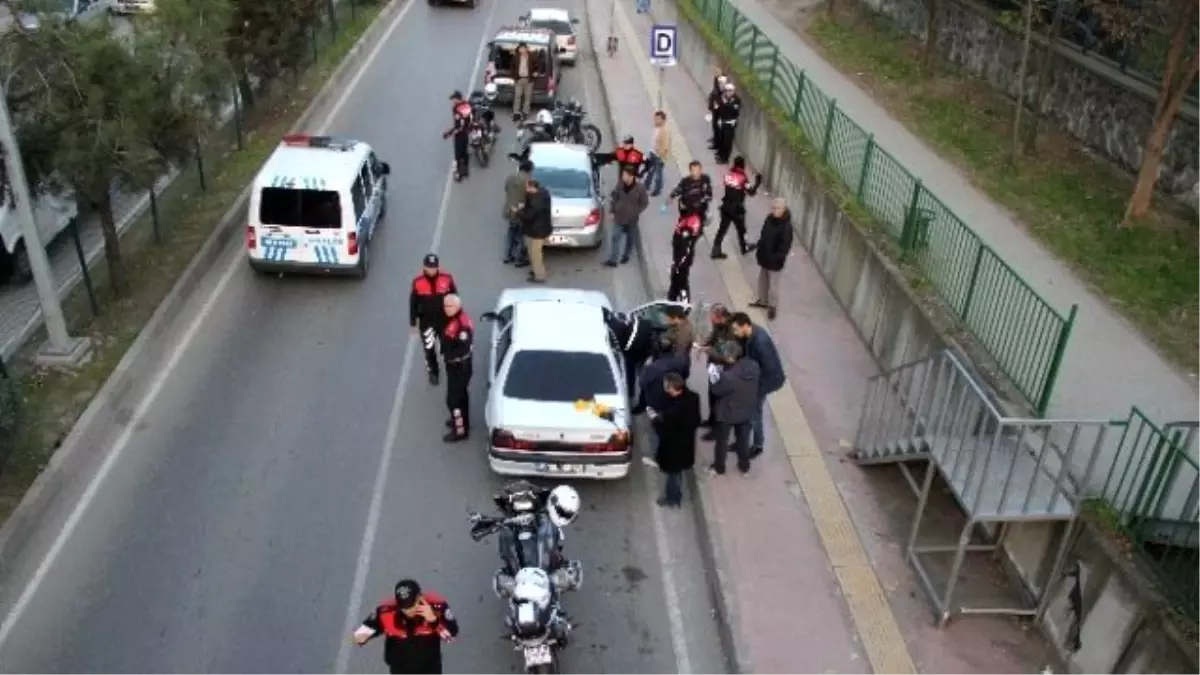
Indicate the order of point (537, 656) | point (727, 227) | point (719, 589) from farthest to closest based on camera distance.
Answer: point (727, 227), point (719, 589), point (537, 656)

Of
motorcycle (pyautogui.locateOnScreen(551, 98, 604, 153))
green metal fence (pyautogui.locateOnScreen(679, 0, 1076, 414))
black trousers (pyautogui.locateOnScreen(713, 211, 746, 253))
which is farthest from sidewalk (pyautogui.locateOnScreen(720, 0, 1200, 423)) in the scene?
motorcycle (pyautogui.locateOnScreen(551, 98, 604, 153))

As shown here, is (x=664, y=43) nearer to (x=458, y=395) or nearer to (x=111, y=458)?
(x=458, y=395)

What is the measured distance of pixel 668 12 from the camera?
30.5 meters

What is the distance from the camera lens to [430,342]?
1098cm

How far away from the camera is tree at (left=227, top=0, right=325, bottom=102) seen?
1891 cm

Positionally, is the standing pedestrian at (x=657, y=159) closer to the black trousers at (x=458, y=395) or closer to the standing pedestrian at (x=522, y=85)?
the standing pedestrian at (x=522, y=85)

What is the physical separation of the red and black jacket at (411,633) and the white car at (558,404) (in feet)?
9.37

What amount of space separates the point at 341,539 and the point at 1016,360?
6500mm

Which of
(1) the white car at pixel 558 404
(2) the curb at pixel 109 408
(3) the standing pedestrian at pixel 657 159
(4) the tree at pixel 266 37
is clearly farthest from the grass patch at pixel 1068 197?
(4) the tree at pixel 266 37

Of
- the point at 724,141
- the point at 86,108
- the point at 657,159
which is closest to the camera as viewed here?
the point at 86,108

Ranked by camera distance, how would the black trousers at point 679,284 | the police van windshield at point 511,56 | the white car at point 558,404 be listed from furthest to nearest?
the police van windshield at point 511,56
the black trousers at point 679,284
the white car at point 558,404

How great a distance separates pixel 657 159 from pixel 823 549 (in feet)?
29.8

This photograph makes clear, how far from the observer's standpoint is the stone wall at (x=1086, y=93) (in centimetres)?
1385

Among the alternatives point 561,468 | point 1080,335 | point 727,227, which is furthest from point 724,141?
point 561,468
